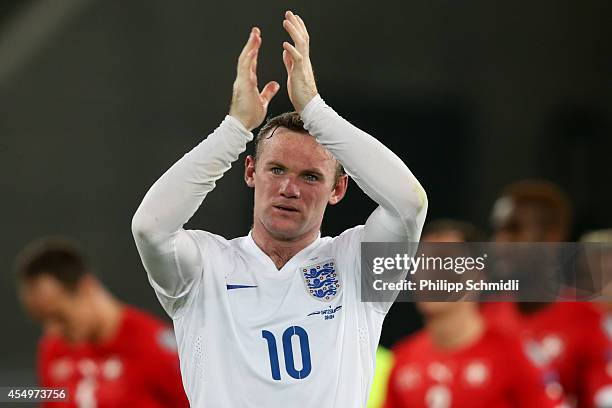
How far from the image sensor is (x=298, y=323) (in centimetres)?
252

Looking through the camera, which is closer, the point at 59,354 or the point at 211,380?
the point at 211,380

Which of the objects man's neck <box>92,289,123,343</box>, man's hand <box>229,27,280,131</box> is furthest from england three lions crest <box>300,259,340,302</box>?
man's neck <box>92,289,123,343</box>

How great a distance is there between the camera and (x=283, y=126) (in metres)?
2.55

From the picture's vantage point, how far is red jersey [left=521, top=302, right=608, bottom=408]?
15.4ft

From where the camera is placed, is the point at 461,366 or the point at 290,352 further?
the point at 461,366

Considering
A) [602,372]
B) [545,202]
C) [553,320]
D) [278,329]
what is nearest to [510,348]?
[602,372]

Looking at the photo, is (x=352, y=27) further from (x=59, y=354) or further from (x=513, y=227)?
(x=59, y=354)

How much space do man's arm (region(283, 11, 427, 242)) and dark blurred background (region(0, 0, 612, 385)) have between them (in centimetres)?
223

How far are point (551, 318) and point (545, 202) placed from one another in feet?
1.73

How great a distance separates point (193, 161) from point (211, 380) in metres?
0.49

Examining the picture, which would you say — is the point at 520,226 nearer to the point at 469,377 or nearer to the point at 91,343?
the point at 469,377

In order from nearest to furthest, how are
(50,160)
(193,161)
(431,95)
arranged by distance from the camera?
(193,161)
(50,160)
(431,95)

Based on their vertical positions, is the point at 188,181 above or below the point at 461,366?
below

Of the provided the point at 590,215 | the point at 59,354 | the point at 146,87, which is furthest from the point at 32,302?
the point at 590,215
